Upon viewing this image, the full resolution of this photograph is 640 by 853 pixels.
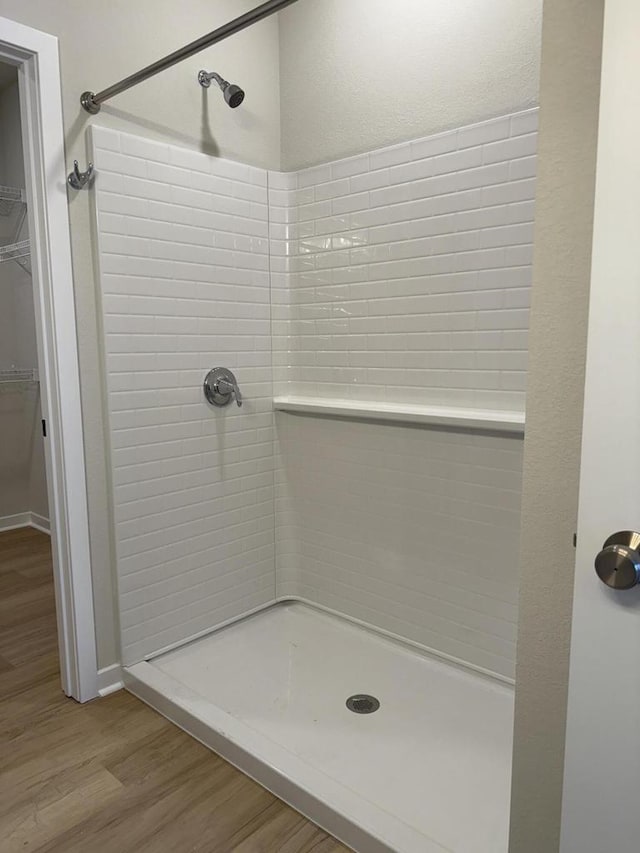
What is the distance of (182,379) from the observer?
7.23 ft

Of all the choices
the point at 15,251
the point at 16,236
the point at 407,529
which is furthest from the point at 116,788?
the point at 16,236

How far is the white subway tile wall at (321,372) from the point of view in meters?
1.95

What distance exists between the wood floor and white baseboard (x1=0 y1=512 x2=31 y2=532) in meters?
1.94

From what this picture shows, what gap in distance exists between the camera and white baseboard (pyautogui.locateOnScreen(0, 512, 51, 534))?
3929 mm

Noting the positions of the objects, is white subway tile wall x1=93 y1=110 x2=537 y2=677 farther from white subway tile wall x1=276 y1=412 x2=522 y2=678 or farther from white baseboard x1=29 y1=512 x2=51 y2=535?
white baseboard x1=29 y1=512 x2=51 y2=535

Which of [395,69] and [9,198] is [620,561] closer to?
[395,69]

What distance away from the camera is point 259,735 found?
177 cm

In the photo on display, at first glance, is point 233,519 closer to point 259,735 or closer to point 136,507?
point 136,507

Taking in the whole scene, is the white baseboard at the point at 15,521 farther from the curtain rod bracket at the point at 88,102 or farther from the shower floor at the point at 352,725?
the curtain rod bracket at the point at 88,102

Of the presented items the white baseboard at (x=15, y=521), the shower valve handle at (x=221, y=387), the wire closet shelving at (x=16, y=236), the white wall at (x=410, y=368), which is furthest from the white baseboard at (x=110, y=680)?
the wire closet shelving at (x=16, y=236)

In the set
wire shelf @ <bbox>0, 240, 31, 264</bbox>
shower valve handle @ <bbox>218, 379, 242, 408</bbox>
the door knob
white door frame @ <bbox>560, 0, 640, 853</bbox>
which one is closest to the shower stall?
shower valve handle @ <bbox>218, 379, 242, 408</bbox>

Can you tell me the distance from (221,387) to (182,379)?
0.16 metres

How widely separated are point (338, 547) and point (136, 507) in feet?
2.73

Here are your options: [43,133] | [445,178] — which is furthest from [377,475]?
[43,133]
